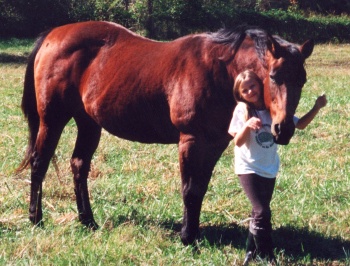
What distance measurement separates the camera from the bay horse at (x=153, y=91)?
3859mm

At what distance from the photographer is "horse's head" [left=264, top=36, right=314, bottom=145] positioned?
3.61 metres

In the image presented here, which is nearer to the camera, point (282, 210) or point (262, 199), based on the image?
point (262, 199)

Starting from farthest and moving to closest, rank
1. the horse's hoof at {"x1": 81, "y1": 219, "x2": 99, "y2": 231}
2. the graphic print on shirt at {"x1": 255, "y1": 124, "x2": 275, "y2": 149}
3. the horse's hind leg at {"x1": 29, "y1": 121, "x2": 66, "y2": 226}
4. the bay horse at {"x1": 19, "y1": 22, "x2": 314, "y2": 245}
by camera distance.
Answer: the horse's hind leg at {"x1": 29, "y1": 121, "x2": 66, "y2": 226} < the horse's hoof at {"x1": 81, "y1": 219, "x2": 99, "y2": 231} < the graphic print on shirt at {"x1": 255, "y1": 124, "x2": 275, "y2": 149} < the bay horse at {"x1": 19, "y1": 22, "x2": 314, "y2": 245}

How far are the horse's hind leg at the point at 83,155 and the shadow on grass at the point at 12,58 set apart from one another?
574 inches

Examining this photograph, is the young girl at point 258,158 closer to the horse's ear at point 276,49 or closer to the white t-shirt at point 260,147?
the white t-shirt at point 260,147

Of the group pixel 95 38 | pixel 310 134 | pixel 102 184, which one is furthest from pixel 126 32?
pixel 310 134

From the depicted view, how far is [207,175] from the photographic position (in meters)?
4.34

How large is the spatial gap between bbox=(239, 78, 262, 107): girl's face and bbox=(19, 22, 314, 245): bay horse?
64mm

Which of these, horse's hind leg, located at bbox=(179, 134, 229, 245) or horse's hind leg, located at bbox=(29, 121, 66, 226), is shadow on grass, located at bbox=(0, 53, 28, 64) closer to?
horse's hind leg, located at bbox=(29, 121, 66, 226)

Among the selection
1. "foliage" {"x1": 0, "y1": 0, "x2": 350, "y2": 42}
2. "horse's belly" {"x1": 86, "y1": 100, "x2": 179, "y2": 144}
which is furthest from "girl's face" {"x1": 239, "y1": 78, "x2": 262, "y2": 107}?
"foliage" {"x1": 0, "y1": 0, "x2": 350, "y2": 42}

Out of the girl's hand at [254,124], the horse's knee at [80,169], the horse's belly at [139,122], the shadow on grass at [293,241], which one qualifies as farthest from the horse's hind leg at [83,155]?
the girl's hand at [254,124]

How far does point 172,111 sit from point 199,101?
24cm

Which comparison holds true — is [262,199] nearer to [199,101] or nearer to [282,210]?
A: [199,101]

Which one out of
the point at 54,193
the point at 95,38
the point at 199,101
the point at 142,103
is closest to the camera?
the point at 199,101
